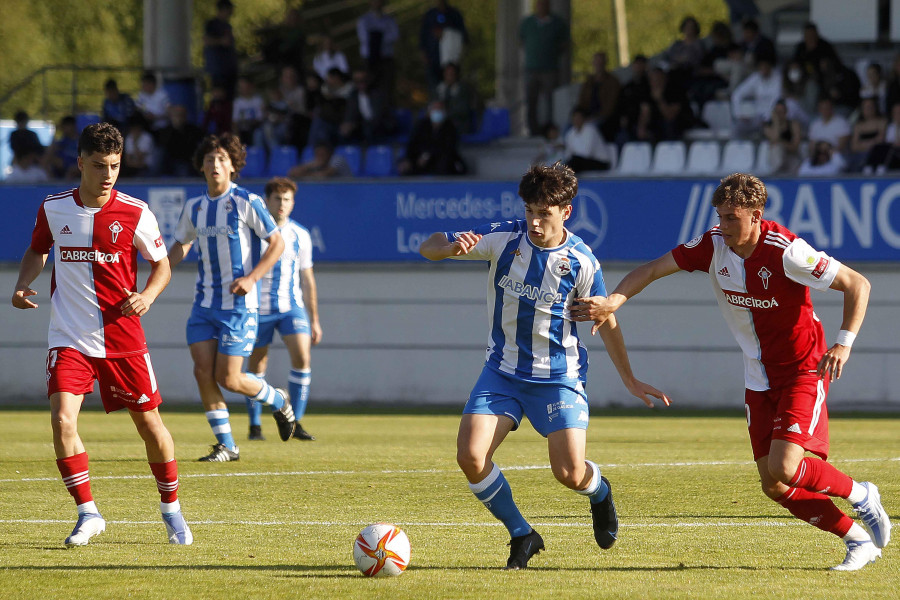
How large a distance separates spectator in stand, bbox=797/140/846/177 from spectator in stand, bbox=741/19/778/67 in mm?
2006

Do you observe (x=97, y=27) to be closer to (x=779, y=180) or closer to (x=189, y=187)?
(x=189, y=187)

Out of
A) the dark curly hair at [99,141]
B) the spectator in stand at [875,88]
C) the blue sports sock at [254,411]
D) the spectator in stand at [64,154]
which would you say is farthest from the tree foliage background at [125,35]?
the dark curly hair at [99,141]

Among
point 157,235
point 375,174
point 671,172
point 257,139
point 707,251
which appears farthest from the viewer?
point 257,139

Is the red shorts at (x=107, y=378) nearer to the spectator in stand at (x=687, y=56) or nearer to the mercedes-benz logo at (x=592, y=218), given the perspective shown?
the mercedes-benz logo at (x=592, y=218)

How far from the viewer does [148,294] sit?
21.6 ft

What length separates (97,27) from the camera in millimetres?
44969

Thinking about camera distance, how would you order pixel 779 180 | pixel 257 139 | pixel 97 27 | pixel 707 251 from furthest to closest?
pixel 97 27 → pixel 257 139 → pixel 779 180 → pixel 707 251

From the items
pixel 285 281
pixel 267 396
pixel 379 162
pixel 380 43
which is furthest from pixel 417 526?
pixel 380 43

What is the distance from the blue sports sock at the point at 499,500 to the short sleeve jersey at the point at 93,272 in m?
1.92

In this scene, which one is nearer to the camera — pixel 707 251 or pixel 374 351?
pixel 707 251

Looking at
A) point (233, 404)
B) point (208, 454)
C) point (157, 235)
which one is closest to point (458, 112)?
point (233, 404)

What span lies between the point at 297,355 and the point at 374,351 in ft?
16.5

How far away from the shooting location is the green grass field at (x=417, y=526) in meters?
5.59

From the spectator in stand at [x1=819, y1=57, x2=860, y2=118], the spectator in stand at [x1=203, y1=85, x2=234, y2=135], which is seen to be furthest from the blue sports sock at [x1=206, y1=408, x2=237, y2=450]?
the spectator in stand at [x1=819, y1=57, x2=860, y2=118]
